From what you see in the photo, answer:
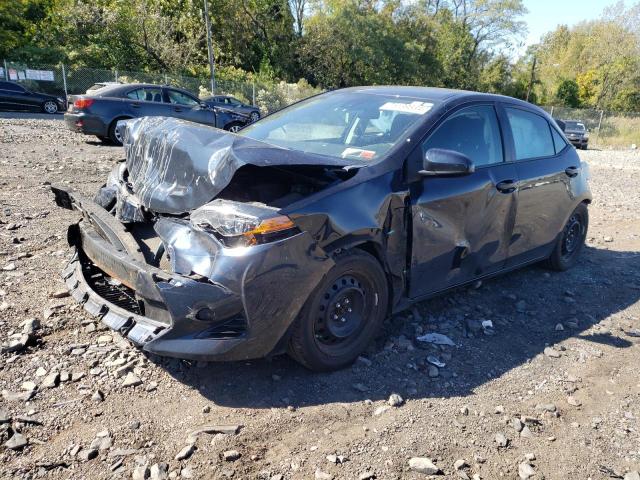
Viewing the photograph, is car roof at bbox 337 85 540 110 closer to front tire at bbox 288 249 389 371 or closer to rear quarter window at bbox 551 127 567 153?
rear quarter window at bbox 551 127 567 153

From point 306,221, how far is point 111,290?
150 cm

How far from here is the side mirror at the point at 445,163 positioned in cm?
340

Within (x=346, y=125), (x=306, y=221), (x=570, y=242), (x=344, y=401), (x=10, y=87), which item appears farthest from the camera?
(x=10, y=87)

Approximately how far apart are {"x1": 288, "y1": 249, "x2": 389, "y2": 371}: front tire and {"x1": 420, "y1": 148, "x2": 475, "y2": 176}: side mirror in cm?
75

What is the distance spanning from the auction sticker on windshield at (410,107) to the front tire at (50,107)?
69.6ft

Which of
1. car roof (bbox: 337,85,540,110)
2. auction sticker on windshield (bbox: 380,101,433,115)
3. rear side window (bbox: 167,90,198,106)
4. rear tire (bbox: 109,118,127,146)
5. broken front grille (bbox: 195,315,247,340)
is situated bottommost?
rear tire (bbox: 109,118,127,146)

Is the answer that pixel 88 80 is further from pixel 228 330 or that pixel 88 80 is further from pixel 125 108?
pixel 228 330

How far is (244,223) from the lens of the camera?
274cm

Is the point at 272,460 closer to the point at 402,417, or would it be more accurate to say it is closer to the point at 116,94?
the point at 402,417

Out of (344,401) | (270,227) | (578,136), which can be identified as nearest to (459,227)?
(344,401)

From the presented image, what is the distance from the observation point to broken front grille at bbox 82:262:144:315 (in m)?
3.18

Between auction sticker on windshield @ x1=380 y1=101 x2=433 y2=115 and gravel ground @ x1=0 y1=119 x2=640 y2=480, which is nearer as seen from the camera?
gravel ground @ x1=0 y1=119 x2=640 y2=480

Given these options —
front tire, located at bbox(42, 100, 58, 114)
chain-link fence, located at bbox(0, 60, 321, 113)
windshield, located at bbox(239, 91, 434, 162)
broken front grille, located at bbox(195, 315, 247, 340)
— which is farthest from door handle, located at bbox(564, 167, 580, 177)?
chain-link fence, located at bbox(0, 60, 321, 113)

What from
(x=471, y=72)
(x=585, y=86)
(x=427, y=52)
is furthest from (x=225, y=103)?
(x=585, y=86)
